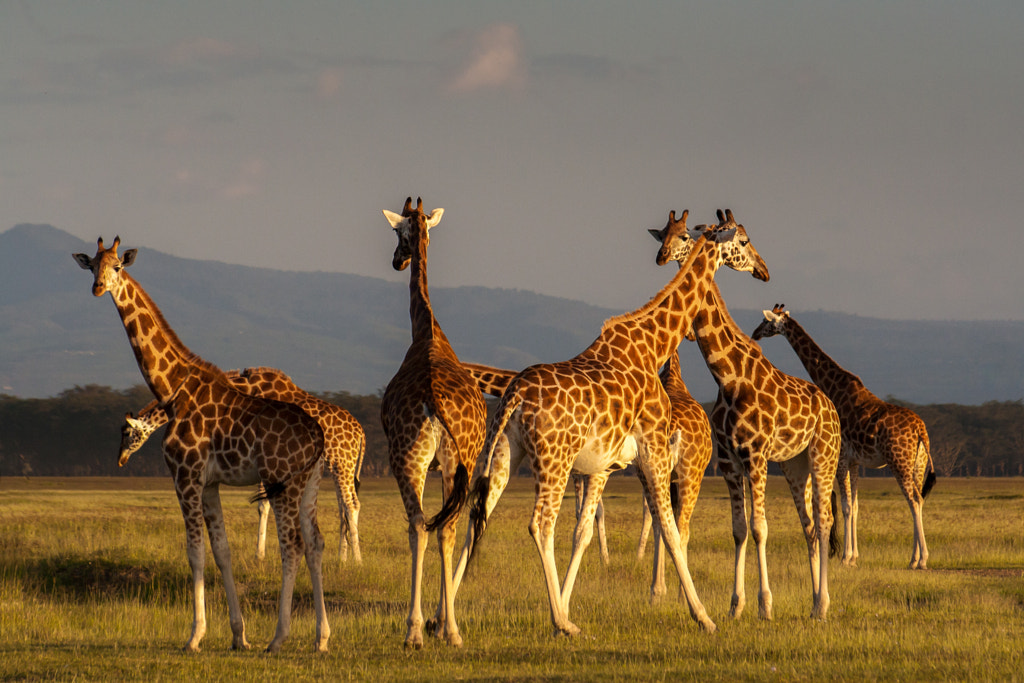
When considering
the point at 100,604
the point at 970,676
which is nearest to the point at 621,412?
the point at 970,676

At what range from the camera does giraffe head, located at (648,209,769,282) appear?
587 inches

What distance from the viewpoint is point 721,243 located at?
590 inches

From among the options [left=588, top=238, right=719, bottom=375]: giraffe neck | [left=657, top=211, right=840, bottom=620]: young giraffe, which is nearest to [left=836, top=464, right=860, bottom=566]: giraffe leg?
[left=657, top=211, right=840, bottom=620]: young giraffe

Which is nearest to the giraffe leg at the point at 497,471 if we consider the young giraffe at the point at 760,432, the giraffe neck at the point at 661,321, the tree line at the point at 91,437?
the giraffe neck at the point at 661,321

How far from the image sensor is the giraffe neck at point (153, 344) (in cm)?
1285

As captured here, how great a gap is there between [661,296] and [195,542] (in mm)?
6090

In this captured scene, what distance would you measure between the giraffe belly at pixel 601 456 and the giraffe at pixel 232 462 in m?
2.91

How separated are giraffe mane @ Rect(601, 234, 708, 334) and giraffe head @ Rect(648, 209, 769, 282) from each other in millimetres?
231

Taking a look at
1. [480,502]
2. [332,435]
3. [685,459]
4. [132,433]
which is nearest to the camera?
[480,502]

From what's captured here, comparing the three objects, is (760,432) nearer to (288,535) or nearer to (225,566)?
(288,535)

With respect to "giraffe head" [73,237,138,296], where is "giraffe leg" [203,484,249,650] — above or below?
below

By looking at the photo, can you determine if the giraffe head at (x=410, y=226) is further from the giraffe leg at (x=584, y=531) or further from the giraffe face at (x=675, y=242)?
the giraffe leg at (x=584, y=531)

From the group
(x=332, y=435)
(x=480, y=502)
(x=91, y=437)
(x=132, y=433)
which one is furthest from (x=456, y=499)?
(x=91, y=437)

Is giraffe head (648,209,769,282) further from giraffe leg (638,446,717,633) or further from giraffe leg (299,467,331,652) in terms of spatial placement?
giraffe leg (299,467,331,652)
